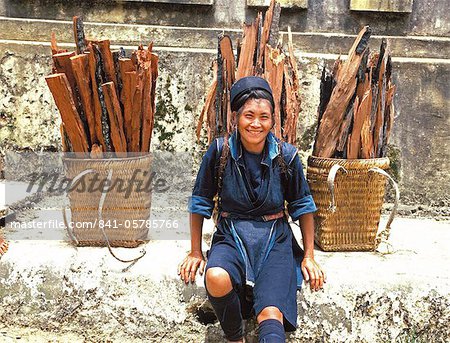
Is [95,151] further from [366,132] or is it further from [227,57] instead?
[366,132]

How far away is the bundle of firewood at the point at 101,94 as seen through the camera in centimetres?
246

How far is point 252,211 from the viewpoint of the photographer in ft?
7.35

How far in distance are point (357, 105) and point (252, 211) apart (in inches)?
31.9

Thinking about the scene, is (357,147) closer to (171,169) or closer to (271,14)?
(271,14)

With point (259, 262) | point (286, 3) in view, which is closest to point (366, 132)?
point (259, 262)

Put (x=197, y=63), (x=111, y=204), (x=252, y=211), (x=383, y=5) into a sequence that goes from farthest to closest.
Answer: (x=383, y=5), (x=197, y=63), (x=111, y=204), (x=252, y=211)

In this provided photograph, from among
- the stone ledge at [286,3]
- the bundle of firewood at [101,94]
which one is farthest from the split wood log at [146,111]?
the stone ledge at [286,3]

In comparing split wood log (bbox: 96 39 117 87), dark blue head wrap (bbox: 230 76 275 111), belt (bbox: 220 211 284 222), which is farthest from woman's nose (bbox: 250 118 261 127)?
split wood log (bbox: 96 39 117 87)

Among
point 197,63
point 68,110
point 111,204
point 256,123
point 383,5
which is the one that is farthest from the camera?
point 383,5

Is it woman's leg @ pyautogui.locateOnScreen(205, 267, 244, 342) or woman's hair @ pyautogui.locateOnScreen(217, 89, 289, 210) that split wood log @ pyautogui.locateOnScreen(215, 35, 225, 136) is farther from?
woman's leg @ pyautogui.locateOnScreen(205, 267, 244, 342)

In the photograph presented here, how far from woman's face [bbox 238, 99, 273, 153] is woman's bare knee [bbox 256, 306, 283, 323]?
0.70 meters

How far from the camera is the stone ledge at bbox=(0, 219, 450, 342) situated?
231 centimetres

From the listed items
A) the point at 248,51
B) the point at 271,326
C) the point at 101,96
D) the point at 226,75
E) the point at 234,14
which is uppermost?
the point at 234,14

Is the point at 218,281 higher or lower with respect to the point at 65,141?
lower
